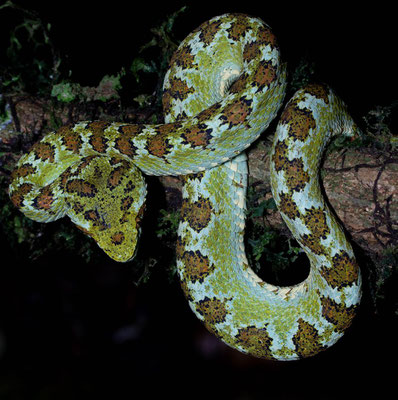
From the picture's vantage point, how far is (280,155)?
271 cm

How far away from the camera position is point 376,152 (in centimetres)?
274

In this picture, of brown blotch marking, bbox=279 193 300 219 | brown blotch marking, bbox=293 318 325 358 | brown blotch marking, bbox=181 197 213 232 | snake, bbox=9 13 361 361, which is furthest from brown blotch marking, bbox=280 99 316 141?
brown blotch marking, bbox=293 318 325 358

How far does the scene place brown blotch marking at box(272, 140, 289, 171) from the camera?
270 cm

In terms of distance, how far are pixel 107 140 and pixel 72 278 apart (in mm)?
2635

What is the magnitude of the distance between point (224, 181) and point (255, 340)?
4.14 feet

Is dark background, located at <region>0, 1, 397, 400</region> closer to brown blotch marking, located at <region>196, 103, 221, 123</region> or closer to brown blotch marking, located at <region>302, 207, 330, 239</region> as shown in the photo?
brown blotch marking, located at <region>196, 103, 221, 123</region>

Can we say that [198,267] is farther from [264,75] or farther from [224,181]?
[264,75]

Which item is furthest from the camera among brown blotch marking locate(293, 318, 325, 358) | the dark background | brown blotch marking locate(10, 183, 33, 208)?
the dark background

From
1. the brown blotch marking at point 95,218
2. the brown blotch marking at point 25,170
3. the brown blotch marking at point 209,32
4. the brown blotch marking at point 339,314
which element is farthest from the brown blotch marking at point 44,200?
the brown blotch marking at point 339,314

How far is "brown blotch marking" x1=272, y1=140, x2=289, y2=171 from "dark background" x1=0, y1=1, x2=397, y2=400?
5.17 ft

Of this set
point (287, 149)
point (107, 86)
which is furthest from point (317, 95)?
point (107, 86)

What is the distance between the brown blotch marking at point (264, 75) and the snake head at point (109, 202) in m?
1.17

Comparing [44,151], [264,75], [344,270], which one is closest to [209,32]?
[264,75]

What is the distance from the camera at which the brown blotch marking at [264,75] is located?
2691mm
